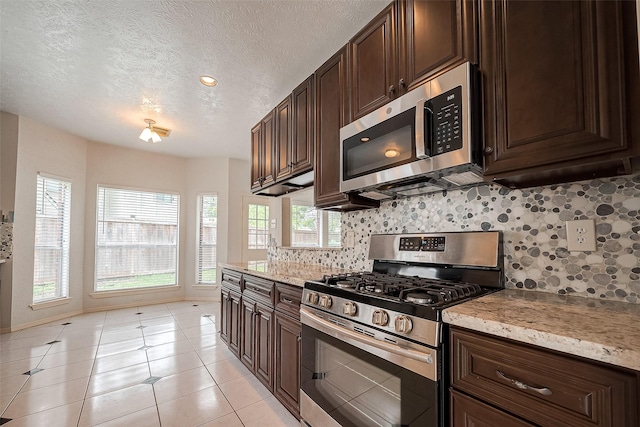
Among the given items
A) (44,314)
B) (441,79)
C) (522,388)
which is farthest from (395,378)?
(44,314)

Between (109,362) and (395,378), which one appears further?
(109,362)

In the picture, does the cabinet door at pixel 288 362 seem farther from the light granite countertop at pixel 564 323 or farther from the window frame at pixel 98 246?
the window frame at pixel 98 246

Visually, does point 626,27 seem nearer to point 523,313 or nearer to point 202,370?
point 523,313

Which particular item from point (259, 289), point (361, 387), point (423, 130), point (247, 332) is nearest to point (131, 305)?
point (247, 332)

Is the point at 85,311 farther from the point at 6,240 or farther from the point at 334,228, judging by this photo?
the point at 334,228

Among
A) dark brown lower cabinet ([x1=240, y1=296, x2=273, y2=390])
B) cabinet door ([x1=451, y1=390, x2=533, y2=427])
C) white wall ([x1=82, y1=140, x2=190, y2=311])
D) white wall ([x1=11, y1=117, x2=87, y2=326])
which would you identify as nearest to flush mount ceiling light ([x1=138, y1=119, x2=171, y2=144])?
white wall ([x1=82, y1=140, x2=190, y2=311])

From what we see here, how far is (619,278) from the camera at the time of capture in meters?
1.14

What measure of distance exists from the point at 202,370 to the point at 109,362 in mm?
982

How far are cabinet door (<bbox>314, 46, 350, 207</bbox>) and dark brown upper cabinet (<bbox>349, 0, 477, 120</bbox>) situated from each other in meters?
0.11

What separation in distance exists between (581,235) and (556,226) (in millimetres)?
97

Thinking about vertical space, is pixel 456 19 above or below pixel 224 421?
above

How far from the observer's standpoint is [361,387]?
1300 millimetres

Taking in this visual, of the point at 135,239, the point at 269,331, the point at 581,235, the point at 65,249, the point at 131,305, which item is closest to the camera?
the point at 581,235

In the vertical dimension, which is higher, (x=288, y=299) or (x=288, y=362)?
(x=288, y=299)
